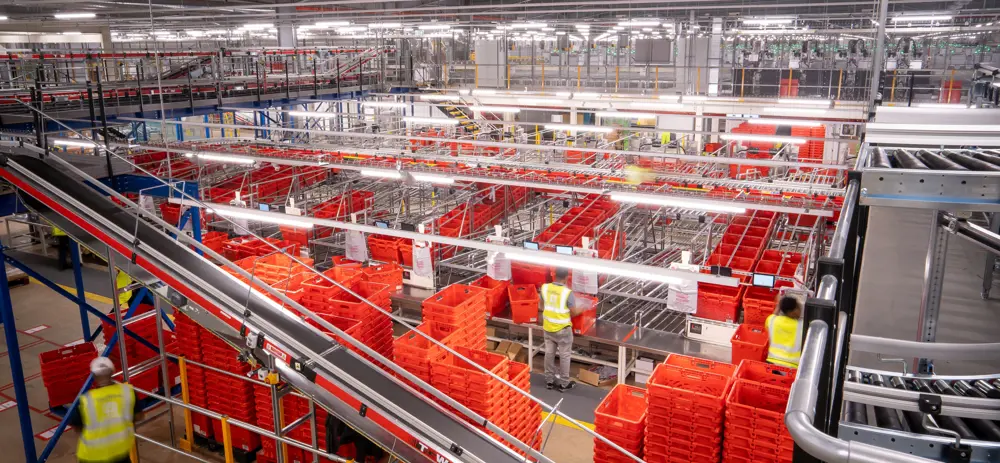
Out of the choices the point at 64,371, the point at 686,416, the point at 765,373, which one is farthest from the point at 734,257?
the point at 64,371

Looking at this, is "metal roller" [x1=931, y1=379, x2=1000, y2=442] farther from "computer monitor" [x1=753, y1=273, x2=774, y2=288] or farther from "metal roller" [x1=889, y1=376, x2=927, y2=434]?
"computer monitor" [x1=753, y1=273, x2=774, y2=288]

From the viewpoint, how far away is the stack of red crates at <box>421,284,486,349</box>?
341 inches

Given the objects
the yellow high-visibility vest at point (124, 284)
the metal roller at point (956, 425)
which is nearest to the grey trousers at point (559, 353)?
the yellow high-visibility vest at point (124, 284)

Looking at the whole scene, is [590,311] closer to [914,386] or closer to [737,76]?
[914,386]

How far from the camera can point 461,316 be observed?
873cm

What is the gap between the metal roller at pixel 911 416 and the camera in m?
2.81

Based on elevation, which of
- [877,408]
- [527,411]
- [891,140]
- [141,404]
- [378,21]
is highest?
[378,21]

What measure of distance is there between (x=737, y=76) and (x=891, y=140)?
16311 mm

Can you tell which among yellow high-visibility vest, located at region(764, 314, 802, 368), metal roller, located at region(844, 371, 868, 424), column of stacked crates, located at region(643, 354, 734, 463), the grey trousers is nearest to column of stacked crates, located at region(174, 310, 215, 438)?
the grey trousers

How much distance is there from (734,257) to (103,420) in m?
8.46

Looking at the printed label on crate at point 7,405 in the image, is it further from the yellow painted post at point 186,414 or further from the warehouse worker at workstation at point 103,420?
the warehouse worker at workstation at point 103,420

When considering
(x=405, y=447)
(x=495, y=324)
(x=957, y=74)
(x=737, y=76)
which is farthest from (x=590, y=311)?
(x=957, y=74)

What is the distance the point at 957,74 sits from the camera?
58.2 feet

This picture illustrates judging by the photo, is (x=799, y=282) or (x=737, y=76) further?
(x=737, y=76)
